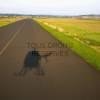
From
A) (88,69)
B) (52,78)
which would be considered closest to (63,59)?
(88,69)

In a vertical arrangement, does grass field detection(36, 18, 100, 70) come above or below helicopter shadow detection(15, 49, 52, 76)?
below

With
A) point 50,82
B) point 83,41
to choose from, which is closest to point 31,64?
point 50,82

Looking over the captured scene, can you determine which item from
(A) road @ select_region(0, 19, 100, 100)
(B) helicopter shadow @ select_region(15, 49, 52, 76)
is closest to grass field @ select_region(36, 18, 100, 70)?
(A) road @ select_region(0, 19, 100, 100)

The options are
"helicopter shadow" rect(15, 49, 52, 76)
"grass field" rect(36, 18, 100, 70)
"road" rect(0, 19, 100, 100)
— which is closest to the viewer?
"road" rect(0, 19, 100, 100)

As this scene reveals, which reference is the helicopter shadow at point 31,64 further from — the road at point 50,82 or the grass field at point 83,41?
the grass field at point 83,41

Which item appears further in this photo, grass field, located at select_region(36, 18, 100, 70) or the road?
grass field, located at select_region(36, 18, 100, 70)

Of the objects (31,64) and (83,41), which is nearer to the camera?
(31,64)

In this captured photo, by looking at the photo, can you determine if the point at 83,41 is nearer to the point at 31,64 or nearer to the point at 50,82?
the point at 31,64

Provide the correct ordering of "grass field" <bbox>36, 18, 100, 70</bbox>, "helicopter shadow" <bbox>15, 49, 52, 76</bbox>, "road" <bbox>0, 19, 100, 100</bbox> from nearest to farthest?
"road" <bbox>0, 19, 100, 100</bbox>, "helicopter shadow" <bbox>15, 49, 52, 76</bbox>, "grass field" <bbox>36, 18, 100, 70</bbox>

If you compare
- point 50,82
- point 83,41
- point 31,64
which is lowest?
point 83,41

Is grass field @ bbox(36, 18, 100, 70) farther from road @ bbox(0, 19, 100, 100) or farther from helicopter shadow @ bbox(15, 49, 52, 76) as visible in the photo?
helicopter shadow @ bbox(15, 49, 52, 76)

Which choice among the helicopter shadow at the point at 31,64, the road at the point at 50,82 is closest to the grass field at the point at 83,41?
the road at the point at 50,82
